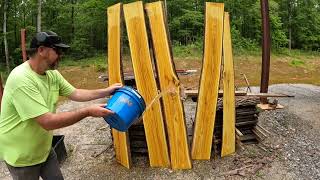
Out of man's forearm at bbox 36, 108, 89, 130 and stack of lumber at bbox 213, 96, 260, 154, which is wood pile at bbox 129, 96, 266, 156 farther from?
man's forearm at bbox 36, 108, 89, 130

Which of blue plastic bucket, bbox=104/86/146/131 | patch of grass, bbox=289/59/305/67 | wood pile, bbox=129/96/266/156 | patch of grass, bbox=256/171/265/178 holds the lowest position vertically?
patch of grass, bbox=256/171/265/178

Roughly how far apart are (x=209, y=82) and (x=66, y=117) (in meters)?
3.16

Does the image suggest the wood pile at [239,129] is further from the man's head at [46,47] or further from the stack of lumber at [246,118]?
the man's head at [46,47]

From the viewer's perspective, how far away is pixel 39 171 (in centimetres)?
331

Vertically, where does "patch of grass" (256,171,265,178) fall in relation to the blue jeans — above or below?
below

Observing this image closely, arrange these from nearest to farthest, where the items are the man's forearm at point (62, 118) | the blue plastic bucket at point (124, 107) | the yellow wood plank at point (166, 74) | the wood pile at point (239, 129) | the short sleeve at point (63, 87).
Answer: the man's forearm at point (62, 118) < the blue plastic bucket at point (124, 107) < the short sleeve at point (63, 87) < the yellow wood plank at point (166, 74) < the wood pile at point (239, 129)

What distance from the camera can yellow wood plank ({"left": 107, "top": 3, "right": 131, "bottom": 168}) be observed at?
545cm

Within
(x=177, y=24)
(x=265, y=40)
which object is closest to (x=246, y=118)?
(x=265, y=40)

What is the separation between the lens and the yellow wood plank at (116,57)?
5.45m

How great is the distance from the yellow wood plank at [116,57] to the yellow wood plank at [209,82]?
3.30 ft

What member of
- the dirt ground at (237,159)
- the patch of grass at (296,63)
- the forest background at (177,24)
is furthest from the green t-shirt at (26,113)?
the forest background at (177,24)

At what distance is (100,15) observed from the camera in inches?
1051

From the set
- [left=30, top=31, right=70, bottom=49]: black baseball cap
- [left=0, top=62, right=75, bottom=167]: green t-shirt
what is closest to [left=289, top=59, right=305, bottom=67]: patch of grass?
[left=0, top=62, right=75, bottom=167]: green t-shirt

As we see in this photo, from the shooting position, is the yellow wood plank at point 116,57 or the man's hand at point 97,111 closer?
the man's hand at point 97,111
